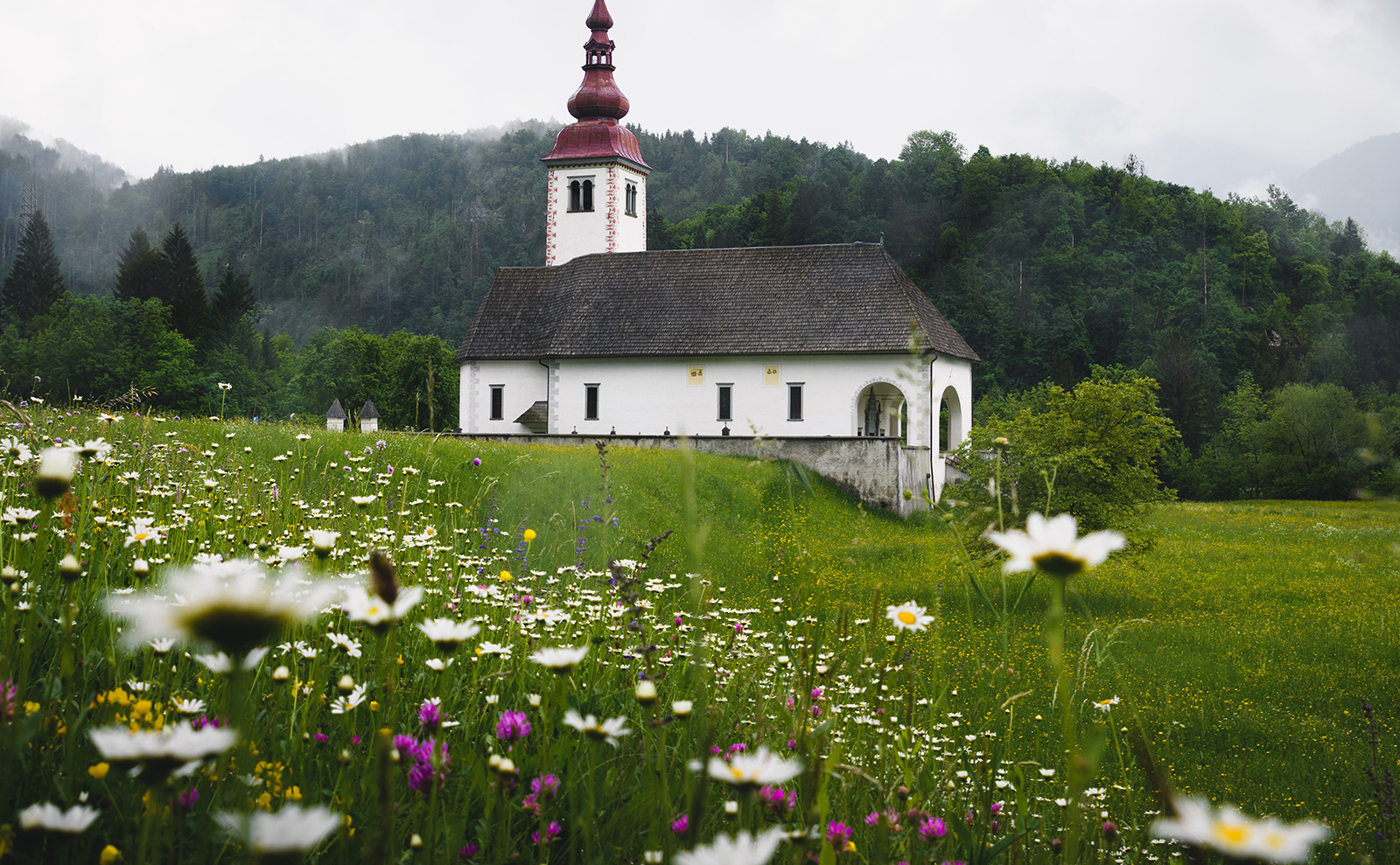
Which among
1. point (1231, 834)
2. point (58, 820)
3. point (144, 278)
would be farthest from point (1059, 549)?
point (144, 278)

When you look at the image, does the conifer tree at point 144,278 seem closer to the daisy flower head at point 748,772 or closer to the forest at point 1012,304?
the forest at point 1012,304

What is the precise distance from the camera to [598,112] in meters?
44.2

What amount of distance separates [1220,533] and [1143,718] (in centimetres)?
2107

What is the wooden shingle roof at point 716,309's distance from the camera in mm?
33469

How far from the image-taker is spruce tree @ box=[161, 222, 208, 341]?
210ft

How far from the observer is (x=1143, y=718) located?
27.8 feet

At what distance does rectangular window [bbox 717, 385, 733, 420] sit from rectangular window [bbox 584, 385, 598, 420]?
4.74 metres

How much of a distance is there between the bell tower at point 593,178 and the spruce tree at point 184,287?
110ft

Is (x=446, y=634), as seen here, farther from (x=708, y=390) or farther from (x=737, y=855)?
(x=708, y=390)

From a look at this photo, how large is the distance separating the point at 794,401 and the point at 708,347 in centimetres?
363

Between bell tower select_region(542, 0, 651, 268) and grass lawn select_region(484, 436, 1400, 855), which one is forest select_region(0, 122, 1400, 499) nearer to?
bell tower select_region(542, 0, 651, 268)

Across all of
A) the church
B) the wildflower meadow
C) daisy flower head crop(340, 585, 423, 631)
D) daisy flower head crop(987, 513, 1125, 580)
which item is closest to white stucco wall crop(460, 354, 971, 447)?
the church

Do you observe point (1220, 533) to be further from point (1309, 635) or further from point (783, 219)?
point (783, 219)

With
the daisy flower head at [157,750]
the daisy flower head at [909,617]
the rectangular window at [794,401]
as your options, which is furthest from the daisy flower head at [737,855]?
the rectangular window at [794,401]
